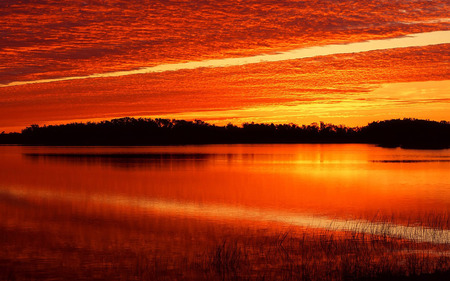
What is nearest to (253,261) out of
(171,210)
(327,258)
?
(327,258)

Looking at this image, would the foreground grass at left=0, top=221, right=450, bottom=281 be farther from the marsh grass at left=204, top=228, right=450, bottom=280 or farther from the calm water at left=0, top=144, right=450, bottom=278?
the calm water at left=0, top=144, right=450, bottom=278

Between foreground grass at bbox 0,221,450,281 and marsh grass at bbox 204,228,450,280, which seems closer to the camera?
marsh grass at bbox 204,228,450,280

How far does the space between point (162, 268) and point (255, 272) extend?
103 inches

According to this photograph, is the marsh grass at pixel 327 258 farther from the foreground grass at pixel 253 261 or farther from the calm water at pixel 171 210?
the calm water at pixel 171 210

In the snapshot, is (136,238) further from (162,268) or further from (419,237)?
(419,237)

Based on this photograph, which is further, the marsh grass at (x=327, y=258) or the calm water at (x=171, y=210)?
the calm water at (x=171, y=210)

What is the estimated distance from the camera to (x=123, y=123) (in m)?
182

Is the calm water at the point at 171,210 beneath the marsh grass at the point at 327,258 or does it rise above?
beneath

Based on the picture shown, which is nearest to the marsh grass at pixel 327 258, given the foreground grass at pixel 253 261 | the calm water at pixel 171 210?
the foreground grass at pixel 253 261

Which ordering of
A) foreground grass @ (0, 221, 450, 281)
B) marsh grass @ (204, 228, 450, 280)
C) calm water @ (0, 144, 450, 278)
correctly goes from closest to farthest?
marsh grass @ (204, 228, 450, 280)
foreground grass @ (0, 221, 450, 281)
calm water @ (0, 144, 450, 278)

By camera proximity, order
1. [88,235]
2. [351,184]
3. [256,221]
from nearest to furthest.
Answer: [88,235] → [256,221] → [351,184]

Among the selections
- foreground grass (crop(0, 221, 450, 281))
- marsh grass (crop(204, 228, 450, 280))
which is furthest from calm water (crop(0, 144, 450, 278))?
marsh grass (crop(204, 228, 450, 280))

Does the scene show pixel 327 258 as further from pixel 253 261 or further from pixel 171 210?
pixel 171 210

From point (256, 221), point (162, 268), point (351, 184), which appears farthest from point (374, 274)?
point (351, 184)
